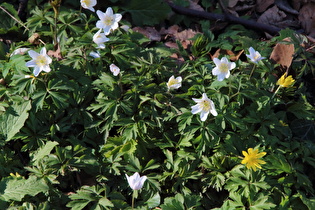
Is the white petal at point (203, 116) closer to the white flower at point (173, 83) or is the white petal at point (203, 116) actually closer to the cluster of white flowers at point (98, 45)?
the white flower at point (173, 83)

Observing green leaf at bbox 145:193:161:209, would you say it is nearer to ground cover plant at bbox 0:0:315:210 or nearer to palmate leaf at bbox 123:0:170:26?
ground cover plant at bbox 0:0:315:210

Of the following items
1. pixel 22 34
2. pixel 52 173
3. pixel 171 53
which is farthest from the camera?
pixel 22 34

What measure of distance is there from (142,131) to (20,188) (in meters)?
0.96

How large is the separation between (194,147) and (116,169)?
626 millimetres

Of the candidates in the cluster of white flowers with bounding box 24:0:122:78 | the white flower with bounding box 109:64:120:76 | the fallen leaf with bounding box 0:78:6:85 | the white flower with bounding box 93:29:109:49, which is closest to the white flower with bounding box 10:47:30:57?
the cluster of white flowers with bounding box 24:0:122:78

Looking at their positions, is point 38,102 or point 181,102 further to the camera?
point 181,102

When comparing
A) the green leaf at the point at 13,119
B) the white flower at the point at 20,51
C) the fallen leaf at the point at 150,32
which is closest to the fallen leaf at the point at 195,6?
the fallen leaf at the point at 150,32

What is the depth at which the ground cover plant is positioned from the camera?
2.85m

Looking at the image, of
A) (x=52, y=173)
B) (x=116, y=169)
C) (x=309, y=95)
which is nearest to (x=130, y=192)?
(x=116, y=169)

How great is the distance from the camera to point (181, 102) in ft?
10.8

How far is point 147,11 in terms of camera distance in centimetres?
454

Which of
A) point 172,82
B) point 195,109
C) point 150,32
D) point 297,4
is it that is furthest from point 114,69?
point 297,4

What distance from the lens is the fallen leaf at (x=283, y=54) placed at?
3.74 metres

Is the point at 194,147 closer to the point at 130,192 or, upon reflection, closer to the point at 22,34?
the point at 130,192
